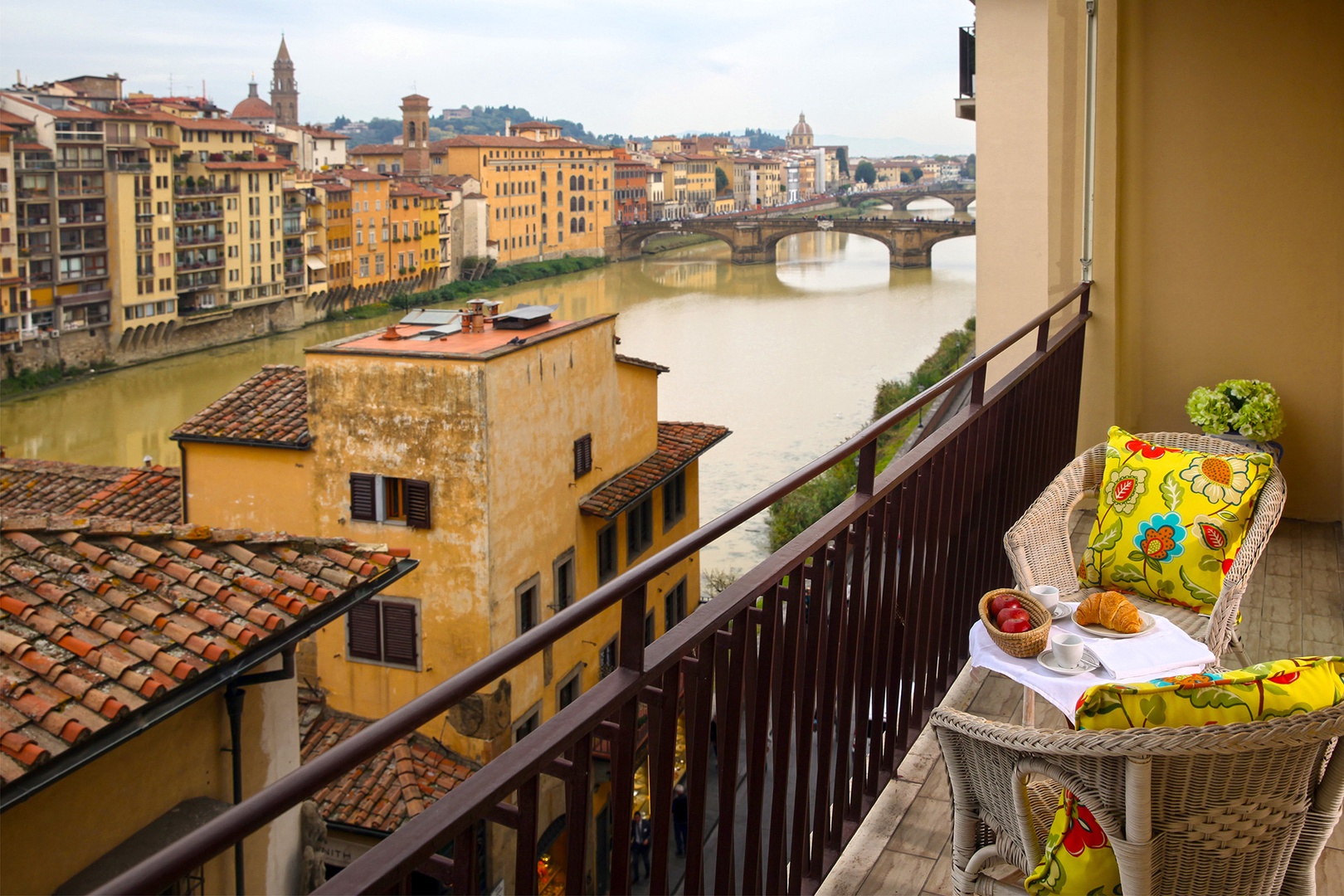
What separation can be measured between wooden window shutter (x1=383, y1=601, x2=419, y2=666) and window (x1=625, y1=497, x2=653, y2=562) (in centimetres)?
250

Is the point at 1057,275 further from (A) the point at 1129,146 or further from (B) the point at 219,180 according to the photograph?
(B) the point at 219,180

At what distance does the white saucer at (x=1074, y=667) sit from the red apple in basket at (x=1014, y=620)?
4cm

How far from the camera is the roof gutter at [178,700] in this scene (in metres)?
3.16

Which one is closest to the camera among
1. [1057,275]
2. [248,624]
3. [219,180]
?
[1057,275]

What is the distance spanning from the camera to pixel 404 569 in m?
4.98

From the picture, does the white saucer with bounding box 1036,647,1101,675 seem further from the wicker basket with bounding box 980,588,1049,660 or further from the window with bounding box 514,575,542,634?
the window with bounding box 514,575,542,634

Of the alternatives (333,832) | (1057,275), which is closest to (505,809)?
(1057,275)

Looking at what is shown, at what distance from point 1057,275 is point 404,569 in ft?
8.79

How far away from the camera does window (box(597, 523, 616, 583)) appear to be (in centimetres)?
1127

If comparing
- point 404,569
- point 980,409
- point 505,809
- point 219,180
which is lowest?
point 404,569

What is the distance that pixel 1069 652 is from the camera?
1599mm

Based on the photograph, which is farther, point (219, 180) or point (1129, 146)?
point (219, 180)

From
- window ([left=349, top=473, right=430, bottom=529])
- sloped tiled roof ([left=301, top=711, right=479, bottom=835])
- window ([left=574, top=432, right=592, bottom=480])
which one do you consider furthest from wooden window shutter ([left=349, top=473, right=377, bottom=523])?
window ([left=574, top=432, right=592, bottom=480])

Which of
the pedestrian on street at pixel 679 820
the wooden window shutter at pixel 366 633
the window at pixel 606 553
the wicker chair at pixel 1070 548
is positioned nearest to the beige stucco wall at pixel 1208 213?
the wicker chair at pixel 1070 548
